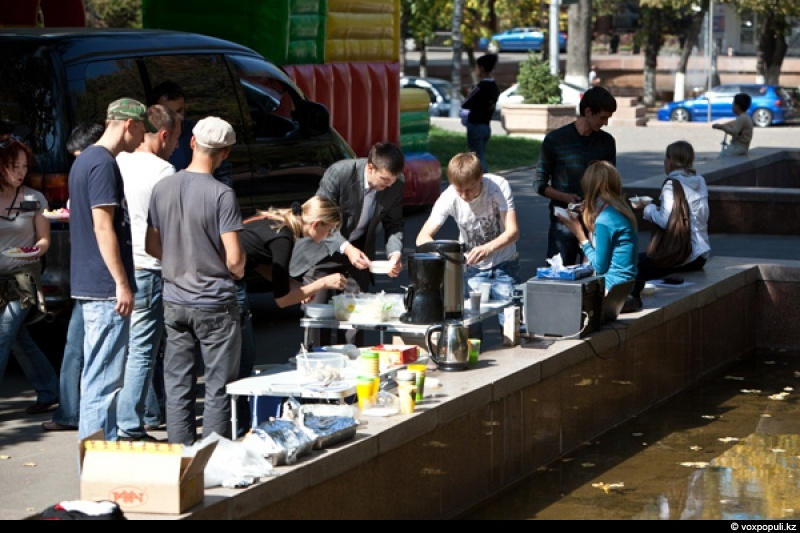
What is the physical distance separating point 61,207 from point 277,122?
2.50m

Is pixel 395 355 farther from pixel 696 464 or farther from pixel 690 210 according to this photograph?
pixel 690 210

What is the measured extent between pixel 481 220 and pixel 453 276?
924 millimetres

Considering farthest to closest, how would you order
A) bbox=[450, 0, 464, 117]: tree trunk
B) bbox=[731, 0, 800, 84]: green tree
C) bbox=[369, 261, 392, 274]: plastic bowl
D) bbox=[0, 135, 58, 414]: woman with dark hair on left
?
1. bbox=[731, 0, 800, 84]: green tree
2. bbox=[450, 0, 464, 117]: tree trunk
3. bbox=[369, 261, 392, 274]: plastic bowl
4. bbox=[0, 135, 58, 414]: woman with dark hair on left

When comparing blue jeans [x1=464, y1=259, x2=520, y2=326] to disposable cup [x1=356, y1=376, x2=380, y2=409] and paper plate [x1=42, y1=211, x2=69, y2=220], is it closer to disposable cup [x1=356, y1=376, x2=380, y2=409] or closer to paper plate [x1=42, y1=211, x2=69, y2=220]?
disposable cup [x1=356, y1=376, x2=380, y2=409]

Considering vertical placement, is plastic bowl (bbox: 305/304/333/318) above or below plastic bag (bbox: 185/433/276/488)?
above

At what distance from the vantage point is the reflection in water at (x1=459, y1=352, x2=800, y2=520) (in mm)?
7402

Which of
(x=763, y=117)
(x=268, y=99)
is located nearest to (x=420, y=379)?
(x=268, y=99)

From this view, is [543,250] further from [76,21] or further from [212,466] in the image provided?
[212,466]

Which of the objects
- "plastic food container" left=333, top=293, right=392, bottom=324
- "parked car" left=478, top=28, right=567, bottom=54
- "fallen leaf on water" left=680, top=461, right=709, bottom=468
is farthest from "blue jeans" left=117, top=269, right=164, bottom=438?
"parked car" left=478, top=28, right=567, bottom=54

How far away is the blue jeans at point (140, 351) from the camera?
7.38 meters

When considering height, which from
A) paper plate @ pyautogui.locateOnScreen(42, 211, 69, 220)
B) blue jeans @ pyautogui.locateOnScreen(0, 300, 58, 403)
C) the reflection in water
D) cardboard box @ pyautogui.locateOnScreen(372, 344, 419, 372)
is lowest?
the reflection in water

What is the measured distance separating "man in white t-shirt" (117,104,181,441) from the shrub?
23.0 m

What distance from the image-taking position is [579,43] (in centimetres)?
3706
